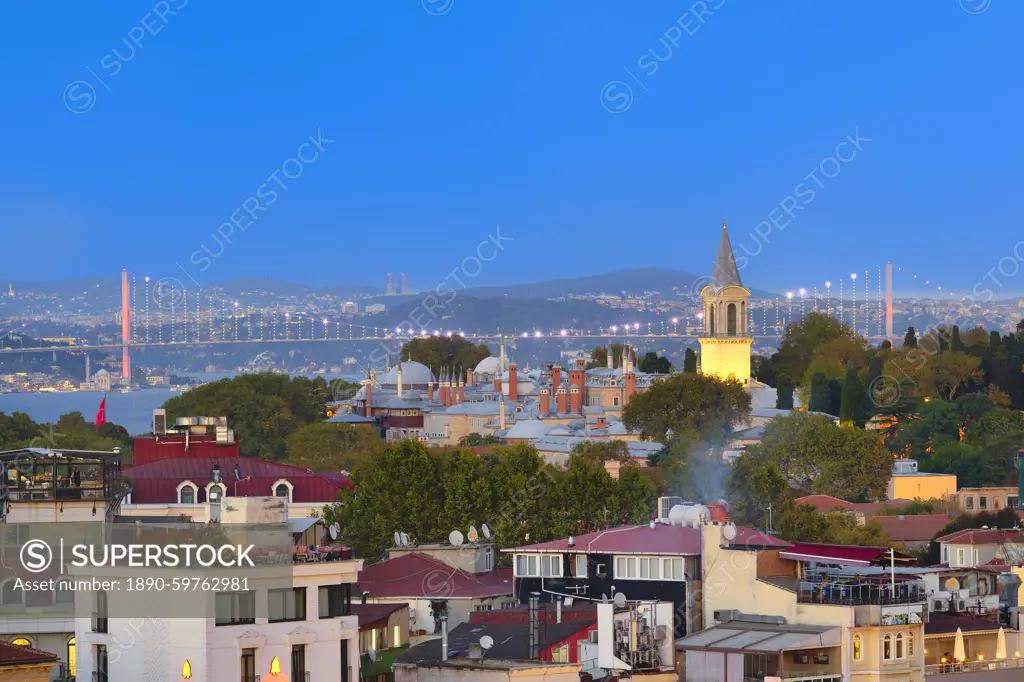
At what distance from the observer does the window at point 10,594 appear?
23.3 m

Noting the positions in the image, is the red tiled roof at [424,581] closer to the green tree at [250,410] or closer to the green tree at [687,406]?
the green tree at [687,406]

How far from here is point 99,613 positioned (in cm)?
2059

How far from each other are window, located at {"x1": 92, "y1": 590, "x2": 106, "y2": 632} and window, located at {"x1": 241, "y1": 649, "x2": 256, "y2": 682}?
116 cm

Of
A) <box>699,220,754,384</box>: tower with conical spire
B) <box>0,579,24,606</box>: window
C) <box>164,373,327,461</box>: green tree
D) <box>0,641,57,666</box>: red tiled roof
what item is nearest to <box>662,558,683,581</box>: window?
<box>0,579,24,606</box>: window

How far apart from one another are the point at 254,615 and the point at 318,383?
10414 centimetres

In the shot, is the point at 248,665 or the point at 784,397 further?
the point at 784,397

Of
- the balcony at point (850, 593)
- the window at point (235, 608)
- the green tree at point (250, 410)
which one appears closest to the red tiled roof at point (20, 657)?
the window at point (235, 608)

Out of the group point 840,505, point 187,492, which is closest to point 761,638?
point 187,492

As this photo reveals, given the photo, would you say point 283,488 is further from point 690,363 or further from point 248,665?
point 690,363

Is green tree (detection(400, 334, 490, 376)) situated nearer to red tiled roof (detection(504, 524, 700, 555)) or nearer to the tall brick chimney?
the tall brick chimney

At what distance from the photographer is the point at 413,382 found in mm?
137375

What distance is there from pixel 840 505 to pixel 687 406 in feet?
101

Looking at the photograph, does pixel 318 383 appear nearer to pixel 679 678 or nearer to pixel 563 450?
pixel 563 450

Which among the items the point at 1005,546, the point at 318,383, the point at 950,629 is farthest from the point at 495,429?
the point at 950,629
